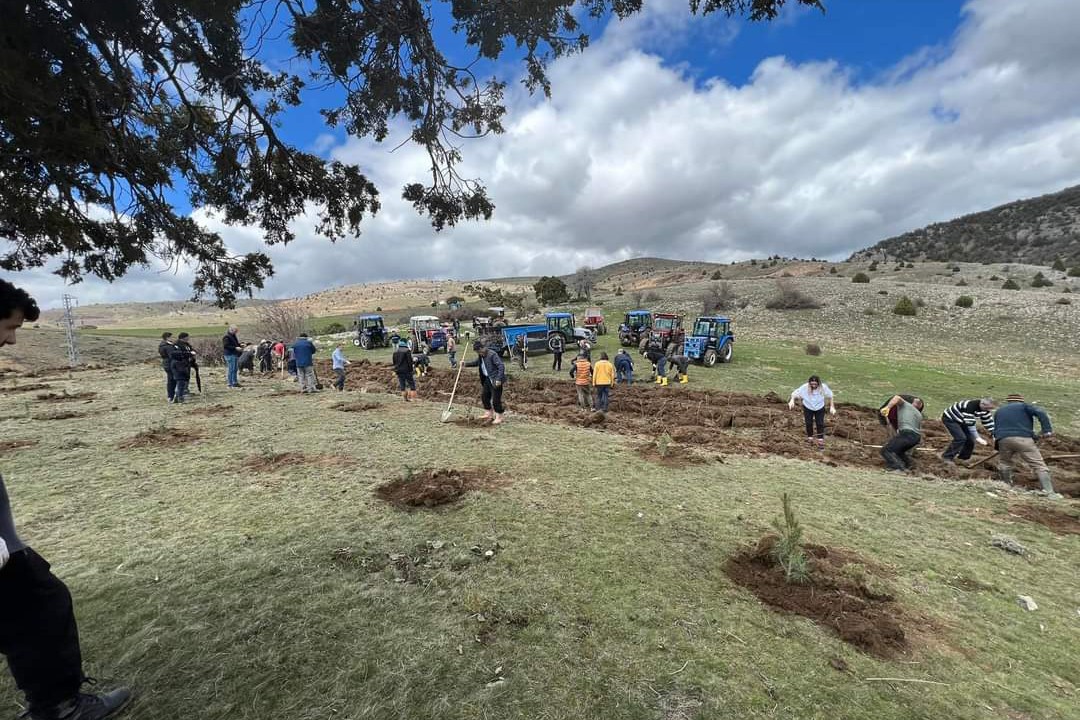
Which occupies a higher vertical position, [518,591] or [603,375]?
[603,375]

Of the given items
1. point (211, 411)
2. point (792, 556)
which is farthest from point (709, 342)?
point (211, 411)

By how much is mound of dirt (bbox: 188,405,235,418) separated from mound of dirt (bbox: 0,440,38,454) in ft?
8.37

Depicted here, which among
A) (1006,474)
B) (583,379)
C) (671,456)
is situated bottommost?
(1006,474)

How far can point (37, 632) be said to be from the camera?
2057 millimetres

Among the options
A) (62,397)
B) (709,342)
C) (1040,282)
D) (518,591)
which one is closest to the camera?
(518,591)

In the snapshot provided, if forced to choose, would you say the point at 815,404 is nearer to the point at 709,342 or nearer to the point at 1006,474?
the point at 1006,474

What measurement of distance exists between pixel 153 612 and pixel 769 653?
13.4ft

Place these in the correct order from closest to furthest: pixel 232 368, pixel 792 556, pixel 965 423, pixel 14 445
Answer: pixel 792 556, pixel 14 445, pixel 965 423, pixel 232 368

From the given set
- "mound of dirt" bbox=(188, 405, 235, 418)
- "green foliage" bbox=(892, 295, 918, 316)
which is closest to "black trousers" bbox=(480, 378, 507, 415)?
"mound of dirt" bbox=(188, 405, 235, 418)

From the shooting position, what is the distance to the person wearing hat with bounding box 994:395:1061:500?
7.06 metres

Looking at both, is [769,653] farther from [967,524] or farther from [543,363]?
[543,363]

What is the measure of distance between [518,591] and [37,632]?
2556 millimetres

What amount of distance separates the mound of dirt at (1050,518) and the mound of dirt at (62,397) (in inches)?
747

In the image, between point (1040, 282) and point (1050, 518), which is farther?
point (1040, 282)
